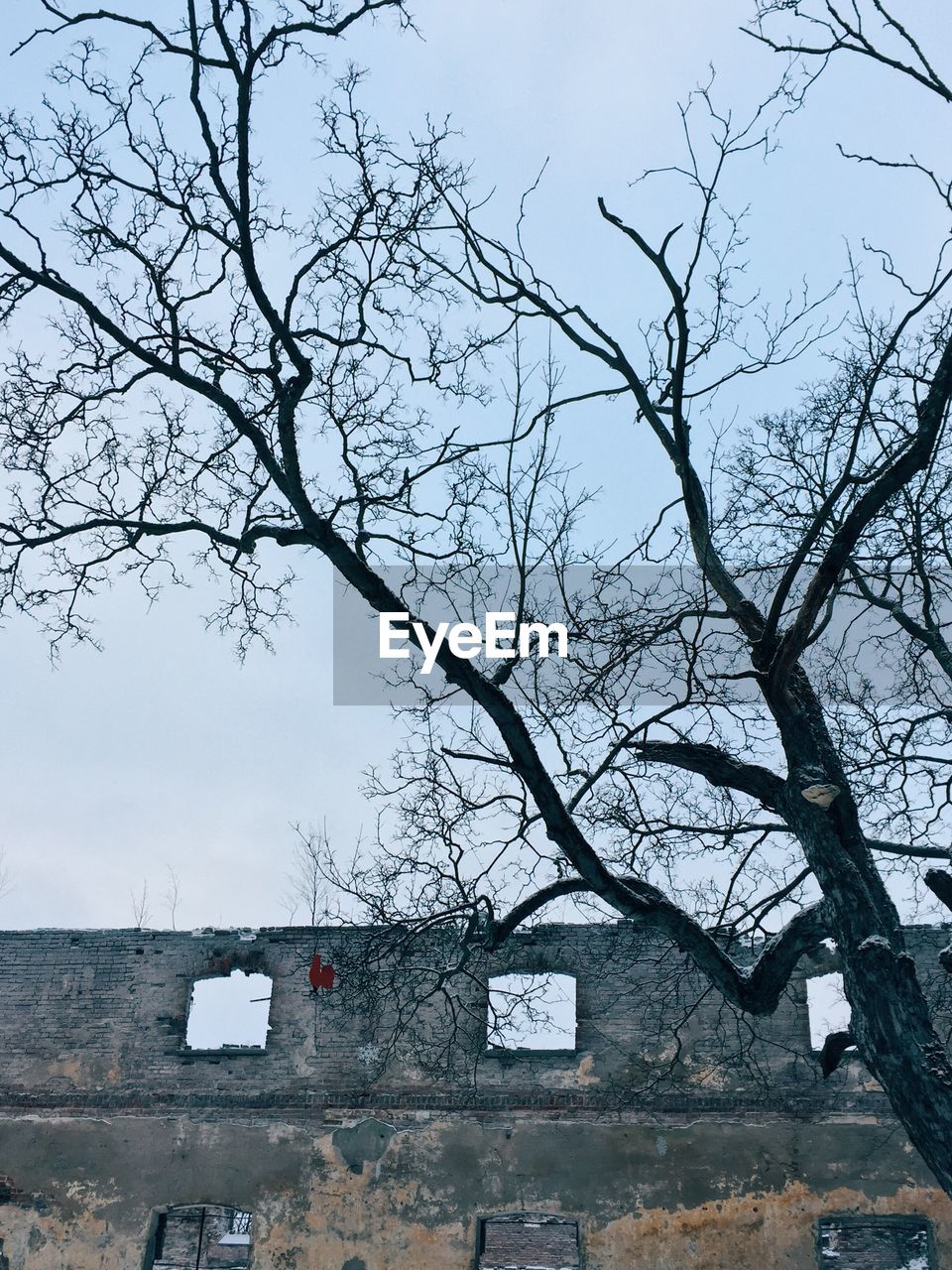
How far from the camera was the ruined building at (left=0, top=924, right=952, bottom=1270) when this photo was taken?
12.3m

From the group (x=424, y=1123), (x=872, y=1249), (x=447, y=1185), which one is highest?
(x=424, y=1123)

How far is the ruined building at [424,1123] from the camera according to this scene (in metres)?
12.3

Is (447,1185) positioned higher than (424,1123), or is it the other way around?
(424,1123)

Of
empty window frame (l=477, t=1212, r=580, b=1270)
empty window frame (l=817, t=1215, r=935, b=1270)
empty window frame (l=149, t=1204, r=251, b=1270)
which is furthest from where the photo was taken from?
empty window frame (l=149, t=1204, r=251, b=1270)

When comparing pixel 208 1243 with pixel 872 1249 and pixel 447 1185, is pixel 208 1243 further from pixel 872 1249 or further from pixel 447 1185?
pixel 872 1249

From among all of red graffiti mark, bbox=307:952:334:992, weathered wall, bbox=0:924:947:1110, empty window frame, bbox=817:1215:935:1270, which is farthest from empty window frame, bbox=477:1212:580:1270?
red graffiti mark, bbox=307:952:334:992

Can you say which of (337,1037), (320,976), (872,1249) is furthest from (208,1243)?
(872,1249)

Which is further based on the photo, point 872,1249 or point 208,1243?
point 208,1243

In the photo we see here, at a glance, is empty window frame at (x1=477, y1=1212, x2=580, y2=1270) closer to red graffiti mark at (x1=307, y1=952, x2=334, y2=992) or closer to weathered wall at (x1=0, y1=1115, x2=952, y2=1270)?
weathered wall at (x1=0, y1=1115, x2=952, y2=1270)

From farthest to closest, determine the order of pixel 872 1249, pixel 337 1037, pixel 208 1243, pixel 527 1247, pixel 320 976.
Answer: pixel 208 1243 < pixel 527 1247 < pixel 872 1249 < pixel 320 976 < pixel 337 1037

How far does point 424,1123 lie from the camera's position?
43.3ft

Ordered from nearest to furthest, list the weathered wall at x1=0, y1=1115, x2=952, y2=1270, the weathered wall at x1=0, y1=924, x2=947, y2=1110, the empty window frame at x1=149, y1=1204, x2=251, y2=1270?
1. the weathered wall at x1=0, y1=1115, x2=952, y2=1270
2. the weathered wall at x1=0, y1=924, x2=947, y2=1110
3. the empty window frame at x1=149, y1=1204, x2=251, y2=1270

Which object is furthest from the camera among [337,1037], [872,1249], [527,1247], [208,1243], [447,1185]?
[208,1243]

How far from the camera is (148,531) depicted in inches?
277
